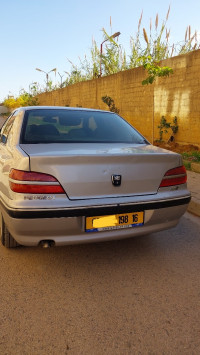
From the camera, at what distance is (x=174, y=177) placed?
9.11 ft

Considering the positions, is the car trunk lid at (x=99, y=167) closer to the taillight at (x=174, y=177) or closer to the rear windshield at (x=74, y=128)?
the taillight at (x=174, y=177)

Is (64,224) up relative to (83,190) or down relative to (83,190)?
down

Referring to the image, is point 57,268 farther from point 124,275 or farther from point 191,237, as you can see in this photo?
point 191,237

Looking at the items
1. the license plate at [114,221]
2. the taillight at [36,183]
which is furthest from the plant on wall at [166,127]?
the taillight at [36,183]

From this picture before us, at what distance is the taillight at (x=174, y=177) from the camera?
271cm

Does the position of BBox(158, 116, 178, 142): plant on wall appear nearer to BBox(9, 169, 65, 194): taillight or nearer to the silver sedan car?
the silver sedan car

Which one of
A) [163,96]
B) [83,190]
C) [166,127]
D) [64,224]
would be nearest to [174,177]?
[83,190]

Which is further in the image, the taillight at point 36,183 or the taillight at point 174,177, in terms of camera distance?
the taillight at point 174,177

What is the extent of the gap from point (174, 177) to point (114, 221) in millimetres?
691

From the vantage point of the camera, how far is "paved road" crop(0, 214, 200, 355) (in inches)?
71.6

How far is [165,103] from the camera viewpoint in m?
9.30

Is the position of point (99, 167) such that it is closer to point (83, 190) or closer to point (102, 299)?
point (83, 190)

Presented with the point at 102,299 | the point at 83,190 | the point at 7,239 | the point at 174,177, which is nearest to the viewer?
the point at 102,299

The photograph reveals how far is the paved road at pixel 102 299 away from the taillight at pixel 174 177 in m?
0.72
